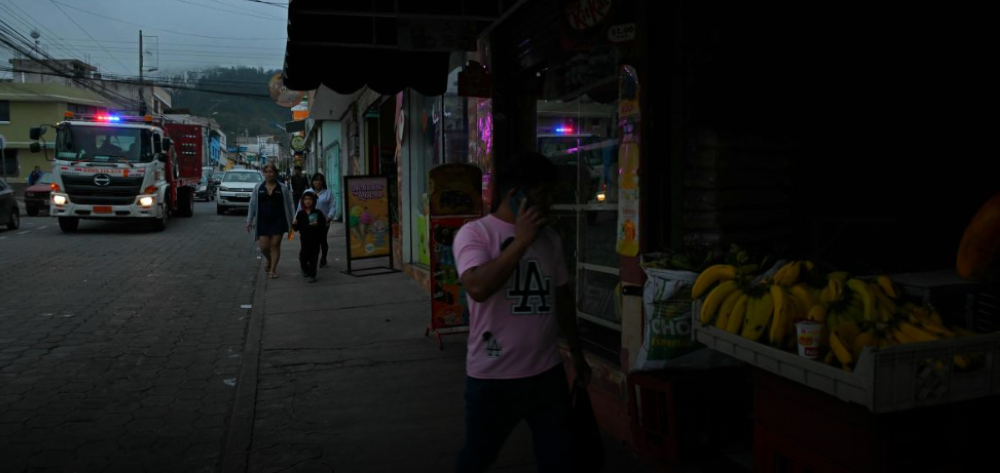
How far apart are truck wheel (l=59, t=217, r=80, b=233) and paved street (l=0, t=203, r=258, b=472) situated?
4.87 metres

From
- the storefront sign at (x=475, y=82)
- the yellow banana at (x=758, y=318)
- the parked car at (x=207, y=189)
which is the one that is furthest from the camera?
the parked car at (x=207, y=189)

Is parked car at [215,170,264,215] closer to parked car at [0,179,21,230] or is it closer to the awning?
parked car at [0,179,21,230]

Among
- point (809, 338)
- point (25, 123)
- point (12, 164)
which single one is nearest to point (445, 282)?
point (809, 338)

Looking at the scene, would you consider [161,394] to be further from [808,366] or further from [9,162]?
[9,162]

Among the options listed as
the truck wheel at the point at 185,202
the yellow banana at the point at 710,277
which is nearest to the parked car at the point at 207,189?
the truck wheel at the point at 185,202

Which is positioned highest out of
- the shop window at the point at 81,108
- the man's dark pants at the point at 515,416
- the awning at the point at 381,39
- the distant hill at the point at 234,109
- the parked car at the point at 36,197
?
the distant hill at the point at 234,109

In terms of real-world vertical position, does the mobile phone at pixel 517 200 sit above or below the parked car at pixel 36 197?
below

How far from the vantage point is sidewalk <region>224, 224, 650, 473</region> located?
4008mm

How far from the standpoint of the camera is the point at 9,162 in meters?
42.3

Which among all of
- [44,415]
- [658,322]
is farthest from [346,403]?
[658,322]

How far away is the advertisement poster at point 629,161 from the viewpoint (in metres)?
3.99

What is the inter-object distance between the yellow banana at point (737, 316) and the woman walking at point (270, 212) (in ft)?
28.8

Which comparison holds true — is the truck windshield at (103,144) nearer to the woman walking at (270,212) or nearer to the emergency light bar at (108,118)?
the emergency light bar at (108,118)

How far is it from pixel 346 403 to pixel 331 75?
342 cm
